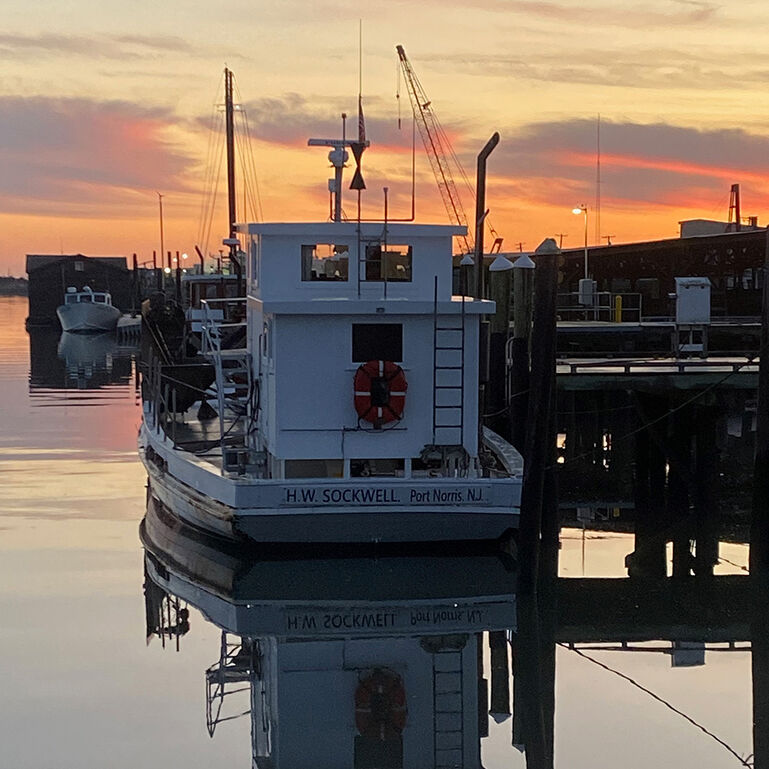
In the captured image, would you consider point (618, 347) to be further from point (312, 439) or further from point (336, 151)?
point (312, 439)

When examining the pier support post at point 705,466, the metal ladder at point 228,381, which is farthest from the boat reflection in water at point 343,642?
the pier support post at point 705,466

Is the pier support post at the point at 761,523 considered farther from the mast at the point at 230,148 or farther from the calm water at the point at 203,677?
the mast at the point at 230,148

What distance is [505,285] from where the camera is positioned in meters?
28.7

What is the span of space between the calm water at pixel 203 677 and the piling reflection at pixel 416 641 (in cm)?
6

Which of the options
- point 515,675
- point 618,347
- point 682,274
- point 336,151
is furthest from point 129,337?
point 515,675

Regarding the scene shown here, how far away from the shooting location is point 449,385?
2103 cm

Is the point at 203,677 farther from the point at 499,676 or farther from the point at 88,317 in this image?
the point at 88,317

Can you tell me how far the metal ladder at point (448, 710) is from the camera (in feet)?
47.5

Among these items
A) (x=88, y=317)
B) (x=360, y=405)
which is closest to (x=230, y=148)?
(x=360, y=405)

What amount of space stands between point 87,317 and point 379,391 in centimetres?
8848

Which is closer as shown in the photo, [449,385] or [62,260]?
[449,385]

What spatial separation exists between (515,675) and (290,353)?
6.33 meters

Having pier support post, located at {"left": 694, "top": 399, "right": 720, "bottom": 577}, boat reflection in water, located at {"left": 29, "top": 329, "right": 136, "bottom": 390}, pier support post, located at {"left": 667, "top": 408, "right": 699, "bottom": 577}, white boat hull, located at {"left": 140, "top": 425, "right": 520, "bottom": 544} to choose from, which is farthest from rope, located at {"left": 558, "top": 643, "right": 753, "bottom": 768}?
boat reflection in water, located at {"left": 29, "top": 329, "right": 136, "bottom": 390}

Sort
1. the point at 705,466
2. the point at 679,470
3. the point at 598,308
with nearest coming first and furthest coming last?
the point at 705,466 < the point at 679,470 < the point at 598,308
